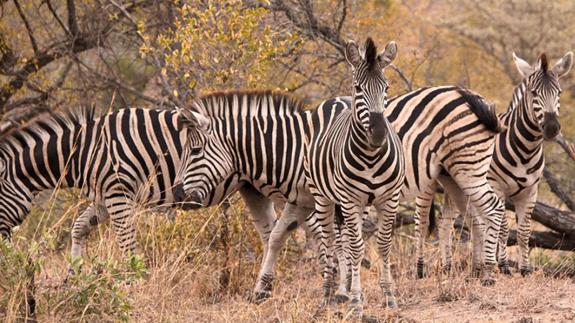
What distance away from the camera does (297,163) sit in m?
7.77

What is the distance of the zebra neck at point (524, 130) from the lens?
27.1 ft

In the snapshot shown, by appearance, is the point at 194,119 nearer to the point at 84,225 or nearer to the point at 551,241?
the point at 84,225

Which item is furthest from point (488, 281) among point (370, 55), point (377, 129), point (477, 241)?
point (370, 55)

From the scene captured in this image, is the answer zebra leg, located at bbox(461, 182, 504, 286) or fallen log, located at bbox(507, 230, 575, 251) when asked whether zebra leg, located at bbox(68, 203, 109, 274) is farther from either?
fallen log, located at bbox(507, 230, 575, 251)

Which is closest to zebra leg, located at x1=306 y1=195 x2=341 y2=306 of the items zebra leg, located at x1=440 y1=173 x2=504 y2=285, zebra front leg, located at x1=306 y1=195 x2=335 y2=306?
zebra front leg, located at x1=306 y1=195 x2=335 y2=306

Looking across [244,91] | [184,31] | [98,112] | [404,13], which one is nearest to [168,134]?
[244,91]

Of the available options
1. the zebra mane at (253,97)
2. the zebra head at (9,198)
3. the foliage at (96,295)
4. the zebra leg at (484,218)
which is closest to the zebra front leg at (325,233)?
the zebra mane at (253,97)

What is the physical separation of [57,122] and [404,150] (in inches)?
136

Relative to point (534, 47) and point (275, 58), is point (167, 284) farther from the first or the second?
point (534, 47)

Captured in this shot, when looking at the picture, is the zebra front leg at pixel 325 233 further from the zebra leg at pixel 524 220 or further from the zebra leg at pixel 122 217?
the zebra leg at pixel 524 220

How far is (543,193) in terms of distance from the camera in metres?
17.9

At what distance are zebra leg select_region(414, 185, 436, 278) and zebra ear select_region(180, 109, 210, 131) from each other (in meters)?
A: 2.41

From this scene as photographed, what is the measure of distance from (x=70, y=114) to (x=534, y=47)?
60.7ft

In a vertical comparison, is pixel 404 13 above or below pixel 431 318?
above
